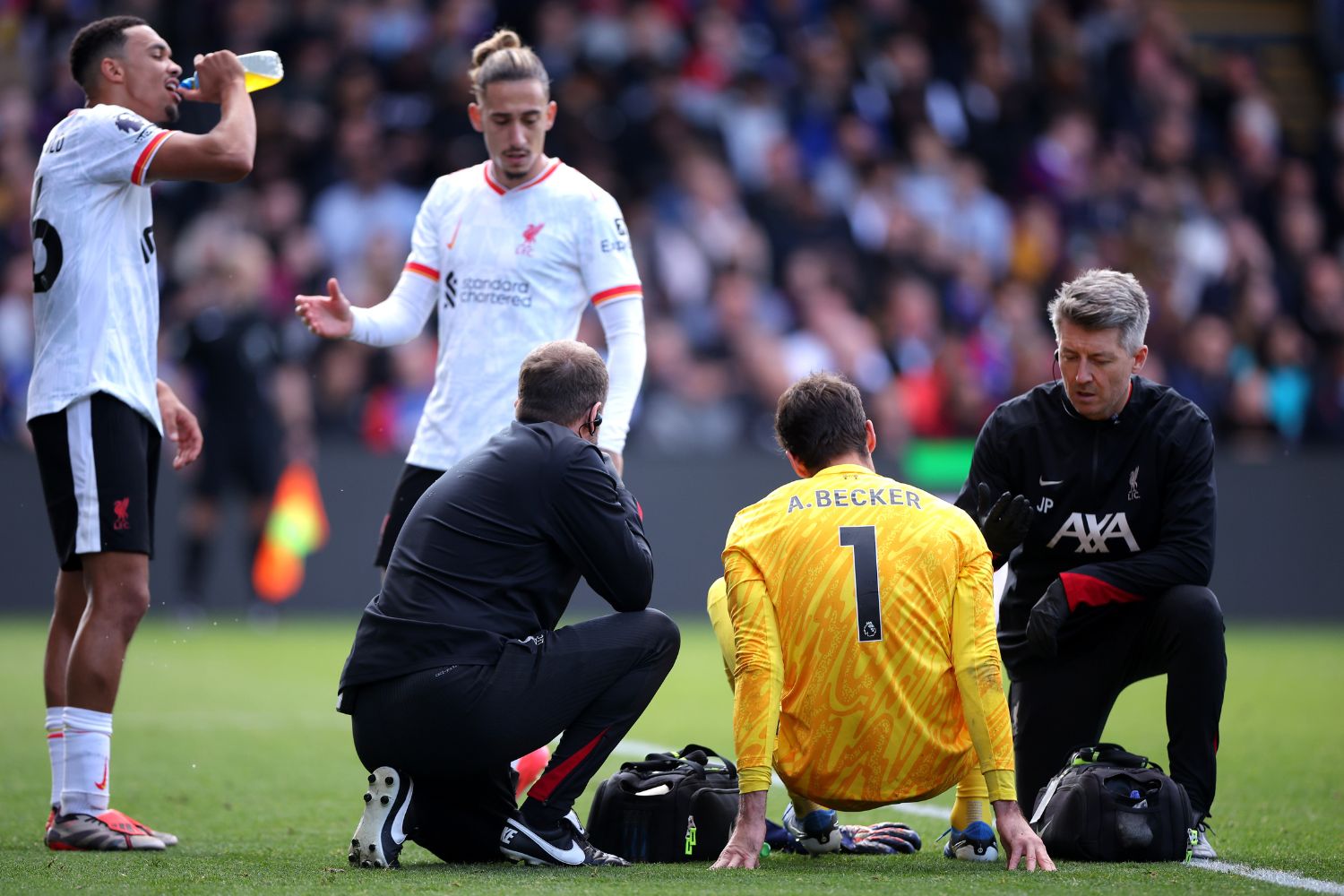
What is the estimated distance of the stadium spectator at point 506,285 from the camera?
5.67 m

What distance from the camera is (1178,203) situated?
16438mm

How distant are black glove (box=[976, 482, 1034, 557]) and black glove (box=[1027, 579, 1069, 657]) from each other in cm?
18

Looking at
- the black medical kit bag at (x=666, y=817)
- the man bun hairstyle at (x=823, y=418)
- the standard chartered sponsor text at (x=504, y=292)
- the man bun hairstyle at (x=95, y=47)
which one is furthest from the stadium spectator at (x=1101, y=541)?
the man bun hairstyle at (x=95, y=47)

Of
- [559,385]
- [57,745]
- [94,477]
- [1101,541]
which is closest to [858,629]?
[559,385]

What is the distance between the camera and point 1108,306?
500 centimetres

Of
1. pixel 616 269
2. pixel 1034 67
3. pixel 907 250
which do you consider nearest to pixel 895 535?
pixel 616 269

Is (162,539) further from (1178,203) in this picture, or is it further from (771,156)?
(1178,203)

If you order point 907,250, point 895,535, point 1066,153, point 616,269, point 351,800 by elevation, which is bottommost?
point 351,800

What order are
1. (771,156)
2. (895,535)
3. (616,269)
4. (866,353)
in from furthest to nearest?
(771,156)
(866,353)
(616,269)
(895,535)

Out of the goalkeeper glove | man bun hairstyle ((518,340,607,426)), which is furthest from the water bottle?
the goalkeeper glove

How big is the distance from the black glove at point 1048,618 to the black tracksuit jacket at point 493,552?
1.20 metres

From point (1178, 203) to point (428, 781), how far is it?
532 inches

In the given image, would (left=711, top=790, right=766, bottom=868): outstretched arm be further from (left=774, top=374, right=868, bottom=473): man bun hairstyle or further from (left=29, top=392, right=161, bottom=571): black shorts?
(left=29, top=392, right=161, bottom=571): black shorts

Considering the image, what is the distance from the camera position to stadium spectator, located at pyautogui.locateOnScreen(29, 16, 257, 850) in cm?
501
